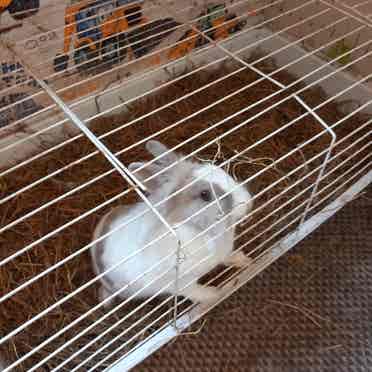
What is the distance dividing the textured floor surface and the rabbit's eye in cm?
38

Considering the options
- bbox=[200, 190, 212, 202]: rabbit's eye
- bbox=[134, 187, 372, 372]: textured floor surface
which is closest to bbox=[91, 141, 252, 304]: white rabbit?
bbox=[200, 190, 212, 202]: rabbit's eye

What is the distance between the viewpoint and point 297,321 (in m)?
1.38

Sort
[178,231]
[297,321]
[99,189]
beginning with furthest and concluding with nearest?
[99,189] → [297,321] → [178,231]

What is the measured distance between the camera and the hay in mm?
1341

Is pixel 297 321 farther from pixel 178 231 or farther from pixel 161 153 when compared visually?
pixel 161 153

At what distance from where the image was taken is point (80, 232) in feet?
4.96

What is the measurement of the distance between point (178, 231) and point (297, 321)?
495 mm

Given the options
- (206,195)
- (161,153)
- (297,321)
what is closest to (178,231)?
(206,195)

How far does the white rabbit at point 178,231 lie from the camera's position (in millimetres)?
1207

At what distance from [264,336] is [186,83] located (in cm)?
114

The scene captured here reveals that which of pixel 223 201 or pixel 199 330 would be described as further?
pixel 199 330

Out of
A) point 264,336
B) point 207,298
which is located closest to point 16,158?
point 207,298

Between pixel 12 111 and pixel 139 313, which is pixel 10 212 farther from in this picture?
pixel 139 313

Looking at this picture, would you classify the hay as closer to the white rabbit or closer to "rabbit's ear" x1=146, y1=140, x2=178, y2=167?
the white rabbit
